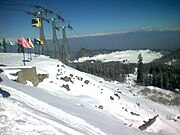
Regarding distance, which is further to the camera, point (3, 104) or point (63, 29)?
point (63, 29)

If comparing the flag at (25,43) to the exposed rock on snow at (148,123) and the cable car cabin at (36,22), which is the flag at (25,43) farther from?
the exposed rock on snow at (148,123)

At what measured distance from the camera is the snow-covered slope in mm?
12867

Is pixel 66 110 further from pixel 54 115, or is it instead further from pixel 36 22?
pixel 36 22

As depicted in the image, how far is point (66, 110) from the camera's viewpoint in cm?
1858

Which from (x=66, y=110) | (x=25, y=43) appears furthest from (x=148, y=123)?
(x=25, y=43)

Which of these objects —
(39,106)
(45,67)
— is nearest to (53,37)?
(45,67)

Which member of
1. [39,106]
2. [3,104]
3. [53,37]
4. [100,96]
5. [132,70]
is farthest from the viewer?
[132,70]

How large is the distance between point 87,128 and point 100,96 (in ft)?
54.9

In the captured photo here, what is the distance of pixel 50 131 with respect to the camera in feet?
39.5

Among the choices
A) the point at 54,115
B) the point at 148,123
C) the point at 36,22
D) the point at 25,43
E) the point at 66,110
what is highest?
the point at 36,22

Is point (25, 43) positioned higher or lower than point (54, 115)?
higher

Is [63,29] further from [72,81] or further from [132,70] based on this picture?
[132,70]

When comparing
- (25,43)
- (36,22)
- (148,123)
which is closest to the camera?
(148,123)

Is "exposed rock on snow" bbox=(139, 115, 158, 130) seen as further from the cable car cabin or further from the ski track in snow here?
the cable car cabin
